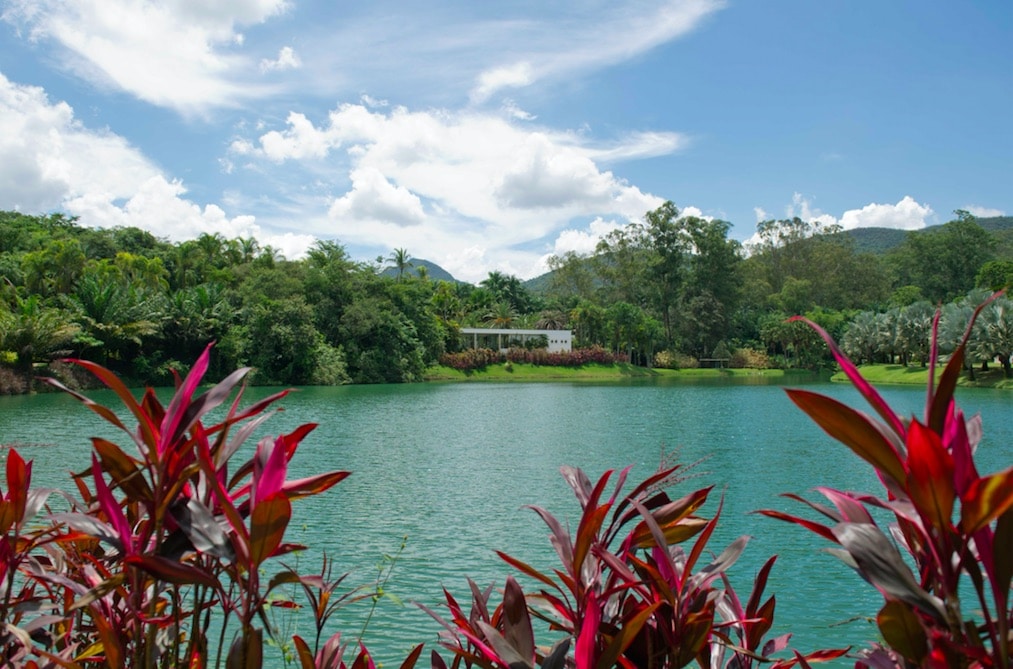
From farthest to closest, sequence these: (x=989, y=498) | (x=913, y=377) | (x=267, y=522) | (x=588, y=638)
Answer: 1. (x=913, y=377)
2. (x=588, y=638)
3. (x=267, y=522)
4. (x=989, y=498)

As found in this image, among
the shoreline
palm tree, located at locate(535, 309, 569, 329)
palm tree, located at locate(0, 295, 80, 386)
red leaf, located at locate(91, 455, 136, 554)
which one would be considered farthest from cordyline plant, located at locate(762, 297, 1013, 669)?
palm tree, located at locate(535, 309, 569, 329)

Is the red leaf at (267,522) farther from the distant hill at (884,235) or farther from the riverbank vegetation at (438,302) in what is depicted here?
the distant hill at (884,235)

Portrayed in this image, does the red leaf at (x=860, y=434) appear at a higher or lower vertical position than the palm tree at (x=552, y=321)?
lower

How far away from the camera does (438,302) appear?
53719 millimetres

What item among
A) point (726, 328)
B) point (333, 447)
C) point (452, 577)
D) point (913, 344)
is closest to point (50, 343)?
point (333, 447)

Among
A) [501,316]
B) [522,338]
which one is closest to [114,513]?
[522,338]

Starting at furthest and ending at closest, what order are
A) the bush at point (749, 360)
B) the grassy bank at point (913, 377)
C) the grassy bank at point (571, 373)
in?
1. the bush at point (749, 360)
2. the grassy bank at point (571, 373)
3. the grassy bank at point (913, 377)

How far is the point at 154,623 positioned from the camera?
1.45 m

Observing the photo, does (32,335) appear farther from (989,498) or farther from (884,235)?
(884,235)

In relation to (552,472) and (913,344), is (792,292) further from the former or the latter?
(552,472)

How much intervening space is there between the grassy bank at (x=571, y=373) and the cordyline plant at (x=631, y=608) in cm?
4285

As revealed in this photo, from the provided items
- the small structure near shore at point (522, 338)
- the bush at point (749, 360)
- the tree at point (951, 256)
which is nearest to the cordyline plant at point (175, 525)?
the small structure near shore at point (522, 338)

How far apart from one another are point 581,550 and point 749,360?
58247mm

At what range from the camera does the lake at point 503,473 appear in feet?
20.8
